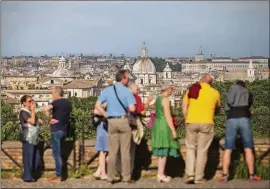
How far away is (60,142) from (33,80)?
115345mm

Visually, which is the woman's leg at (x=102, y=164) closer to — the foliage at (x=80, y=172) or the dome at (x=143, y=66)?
the foliage at (x=80, y=172)

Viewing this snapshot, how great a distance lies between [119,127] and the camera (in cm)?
729

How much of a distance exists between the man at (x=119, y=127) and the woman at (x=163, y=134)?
346mm

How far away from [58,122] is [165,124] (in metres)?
1.33

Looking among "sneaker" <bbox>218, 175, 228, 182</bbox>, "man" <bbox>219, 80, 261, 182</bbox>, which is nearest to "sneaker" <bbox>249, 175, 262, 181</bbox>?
"man" <bbox>219, 80, 261, 182</bbox>

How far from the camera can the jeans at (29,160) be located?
768 cm

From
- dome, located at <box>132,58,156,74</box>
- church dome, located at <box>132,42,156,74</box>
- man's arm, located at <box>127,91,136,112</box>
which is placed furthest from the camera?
church dome, located at <box>132,42,156,74</box>

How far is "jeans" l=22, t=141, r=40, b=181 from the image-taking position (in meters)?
7.68

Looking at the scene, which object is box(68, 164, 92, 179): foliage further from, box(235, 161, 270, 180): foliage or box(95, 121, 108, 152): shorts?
box(235, 161, 270, 180): foliage

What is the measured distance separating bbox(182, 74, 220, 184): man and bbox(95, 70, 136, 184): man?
0.70 meters

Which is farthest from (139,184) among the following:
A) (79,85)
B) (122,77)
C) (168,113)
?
(79,85)

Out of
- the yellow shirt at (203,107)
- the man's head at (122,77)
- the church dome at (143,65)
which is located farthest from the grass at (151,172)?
the church dome at (143,65)

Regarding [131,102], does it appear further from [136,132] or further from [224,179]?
[224,179]

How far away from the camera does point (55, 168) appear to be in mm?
7926
